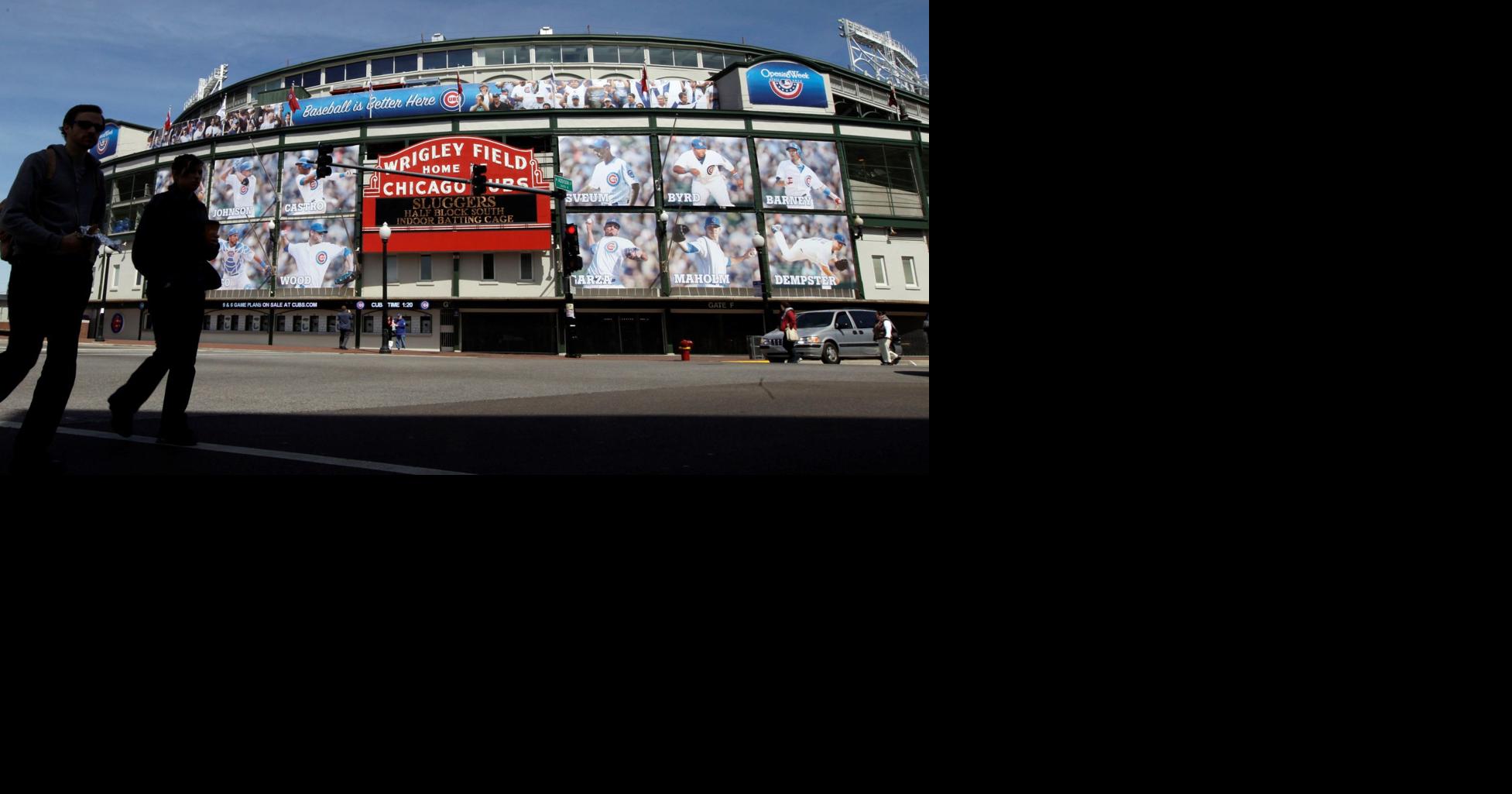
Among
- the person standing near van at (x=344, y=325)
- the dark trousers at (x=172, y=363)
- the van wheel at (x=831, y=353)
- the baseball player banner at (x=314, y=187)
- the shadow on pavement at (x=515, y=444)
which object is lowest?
the shadow on pavement at (x=515, y=444)

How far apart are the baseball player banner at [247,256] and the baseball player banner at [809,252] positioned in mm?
23030

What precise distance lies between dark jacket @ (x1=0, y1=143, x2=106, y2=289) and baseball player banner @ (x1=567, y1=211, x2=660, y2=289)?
33723 mm

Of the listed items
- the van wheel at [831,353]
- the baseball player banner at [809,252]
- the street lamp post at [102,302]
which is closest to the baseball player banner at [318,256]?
the street lamp post at [102,302]

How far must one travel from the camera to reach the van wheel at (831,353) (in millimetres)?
21906

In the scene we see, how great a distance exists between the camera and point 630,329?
38125 mm

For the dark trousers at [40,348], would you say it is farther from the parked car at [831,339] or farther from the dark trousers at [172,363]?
the parked car at [831,339]

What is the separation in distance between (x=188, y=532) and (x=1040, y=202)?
2461 mm

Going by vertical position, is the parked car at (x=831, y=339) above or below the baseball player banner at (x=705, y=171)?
below

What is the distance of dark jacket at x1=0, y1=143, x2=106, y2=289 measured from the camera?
3.52 metres

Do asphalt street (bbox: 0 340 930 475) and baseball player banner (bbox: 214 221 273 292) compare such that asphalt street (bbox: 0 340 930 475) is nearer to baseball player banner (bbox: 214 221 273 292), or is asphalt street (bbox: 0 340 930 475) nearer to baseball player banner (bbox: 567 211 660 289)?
baseball player banner (bbox: 567 211 660 289)

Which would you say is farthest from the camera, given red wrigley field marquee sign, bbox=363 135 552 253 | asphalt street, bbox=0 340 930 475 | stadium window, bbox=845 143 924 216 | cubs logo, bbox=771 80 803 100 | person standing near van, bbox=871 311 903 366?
cubs logo, bbox=771 80 803 100

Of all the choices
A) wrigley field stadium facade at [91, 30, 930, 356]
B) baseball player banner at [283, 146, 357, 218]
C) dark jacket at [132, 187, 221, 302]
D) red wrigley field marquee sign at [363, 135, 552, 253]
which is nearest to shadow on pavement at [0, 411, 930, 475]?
dark jacket at [132, 187, 221, 302]

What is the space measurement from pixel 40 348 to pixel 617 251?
3485 cm

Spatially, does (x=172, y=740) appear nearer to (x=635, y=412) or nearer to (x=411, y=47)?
(x=635, y=412)
